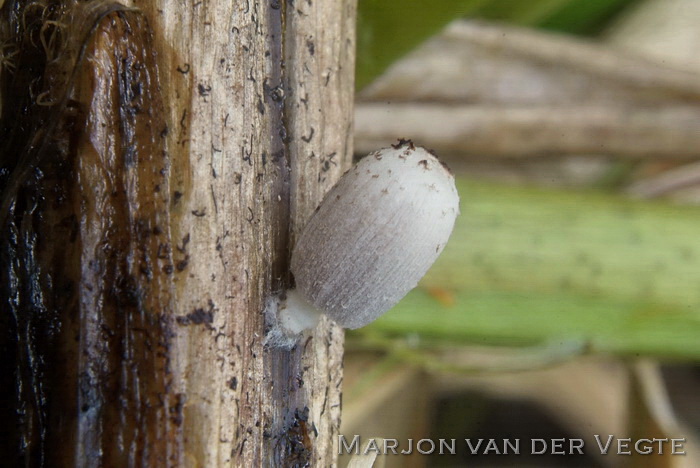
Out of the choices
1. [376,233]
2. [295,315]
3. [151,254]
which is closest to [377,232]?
[376,233]

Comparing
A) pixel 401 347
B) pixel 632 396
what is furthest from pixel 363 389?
pixel 632 396

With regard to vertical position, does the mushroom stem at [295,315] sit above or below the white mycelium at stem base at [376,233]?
below

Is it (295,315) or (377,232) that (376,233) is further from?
(295,315)

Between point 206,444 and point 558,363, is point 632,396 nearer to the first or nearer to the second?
point 558,363

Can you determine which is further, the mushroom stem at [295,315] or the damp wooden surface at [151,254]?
the mushroom stem at [295,315]

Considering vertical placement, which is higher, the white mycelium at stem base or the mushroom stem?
the white mycelium at stem base
